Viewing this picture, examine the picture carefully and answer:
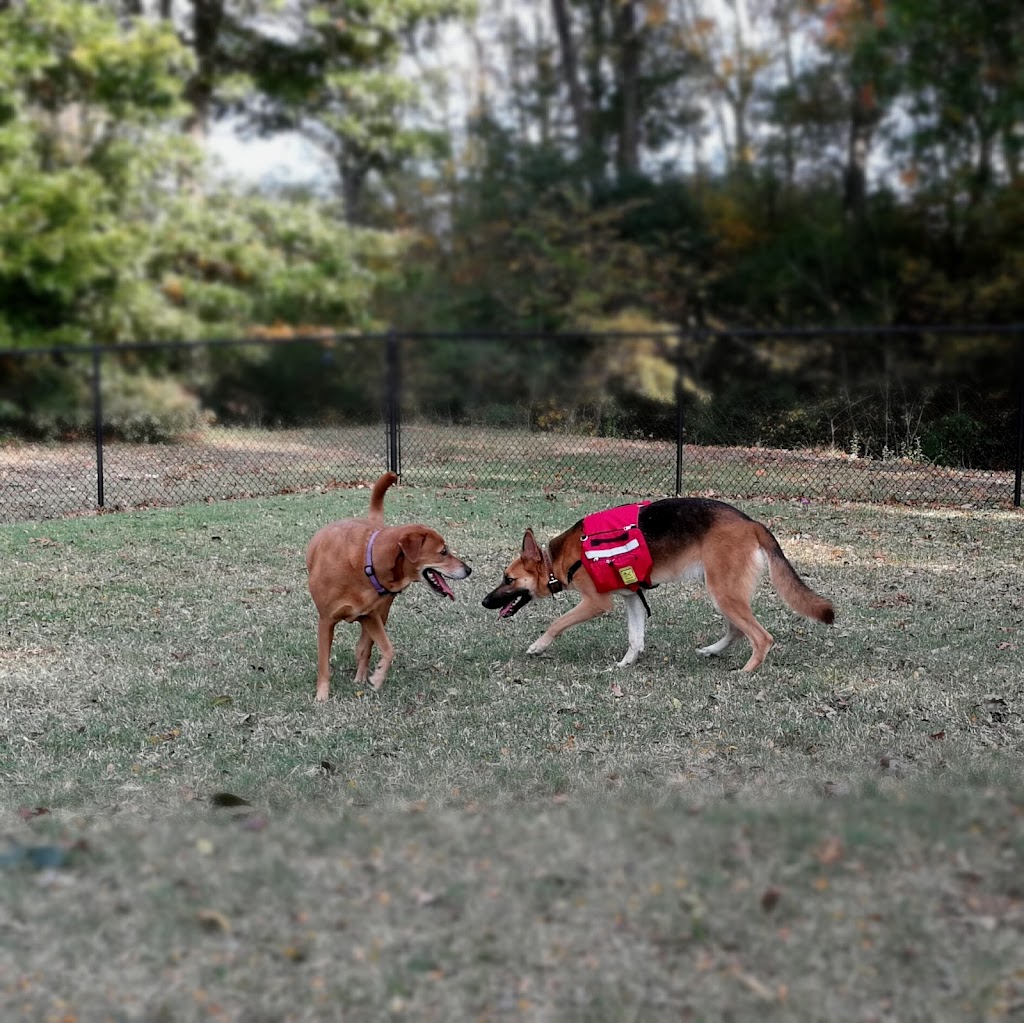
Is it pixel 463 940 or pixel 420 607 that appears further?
pixel 420 607

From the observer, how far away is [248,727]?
4.73m

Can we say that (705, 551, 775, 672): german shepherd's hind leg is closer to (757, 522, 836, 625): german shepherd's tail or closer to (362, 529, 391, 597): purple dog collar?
(757, 522, 836, 625): german shepherd's tail

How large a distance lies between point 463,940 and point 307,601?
4.73 metres

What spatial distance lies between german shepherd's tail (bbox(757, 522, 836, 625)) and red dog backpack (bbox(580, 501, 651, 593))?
61cm

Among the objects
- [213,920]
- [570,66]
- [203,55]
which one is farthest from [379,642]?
[570,66]

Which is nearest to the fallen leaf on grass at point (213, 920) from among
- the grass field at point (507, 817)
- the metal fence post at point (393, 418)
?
the grass field at point (507, 817)

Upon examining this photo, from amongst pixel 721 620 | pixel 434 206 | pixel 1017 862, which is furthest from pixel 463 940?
pixel 434 206

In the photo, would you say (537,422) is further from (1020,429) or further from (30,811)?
(30,811)

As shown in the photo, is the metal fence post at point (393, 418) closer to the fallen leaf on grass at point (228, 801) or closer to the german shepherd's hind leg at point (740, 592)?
the german shepherd's hind leg at point (740, 592)

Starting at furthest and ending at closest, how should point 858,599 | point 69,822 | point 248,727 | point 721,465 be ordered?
point 721,465, point 858,599, point 248,727, point 69,822

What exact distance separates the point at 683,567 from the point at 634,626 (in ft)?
1.44

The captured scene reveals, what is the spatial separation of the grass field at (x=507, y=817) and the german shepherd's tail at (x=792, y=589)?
0.41 m

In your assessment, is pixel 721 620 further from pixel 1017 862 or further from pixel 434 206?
pixel 434 206

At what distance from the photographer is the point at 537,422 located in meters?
15.5
